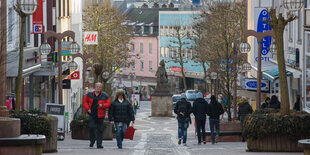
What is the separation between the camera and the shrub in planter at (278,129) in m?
16.5

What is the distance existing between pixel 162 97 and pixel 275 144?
133 ft

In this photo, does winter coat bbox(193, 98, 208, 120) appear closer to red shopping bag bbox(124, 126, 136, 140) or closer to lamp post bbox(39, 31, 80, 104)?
red shopping bag bbox(124, 126, 136, 140)

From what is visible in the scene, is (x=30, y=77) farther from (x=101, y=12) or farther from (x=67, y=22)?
(x=101, y=12)

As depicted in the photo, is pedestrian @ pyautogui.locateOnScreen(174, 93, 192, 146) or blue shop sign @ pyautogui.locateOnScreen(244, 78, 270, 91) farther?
blue shop sign @ pyautogui.locateOnScreen(244, 78, 270, 91)

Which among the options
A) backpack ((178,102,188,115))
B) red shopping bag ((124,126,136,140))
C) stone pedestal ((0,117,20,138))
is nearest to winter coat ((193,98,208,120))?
backpack ((178,102,188,115))

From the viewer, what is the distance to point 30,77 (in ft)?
110

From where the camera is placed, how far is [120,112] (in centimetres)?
1931

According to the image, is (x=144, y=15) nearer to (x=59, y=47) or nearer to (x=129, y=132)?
(x=59, y=47)

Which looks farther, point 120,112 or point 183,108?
point 183,108

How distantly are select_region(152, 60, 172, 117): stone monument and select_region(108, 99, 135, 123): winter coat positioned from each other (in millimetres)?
37502

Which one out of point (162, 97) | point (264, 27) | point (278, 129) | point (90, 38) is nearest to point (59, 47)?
point (264, 27)

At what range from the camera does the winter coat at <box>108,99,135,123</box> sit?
19312 millimetres

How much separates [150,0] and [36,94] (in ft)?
296

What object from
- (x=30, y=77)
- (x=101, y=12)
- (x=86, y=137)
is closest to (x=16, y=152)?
(x=86, y=137)
